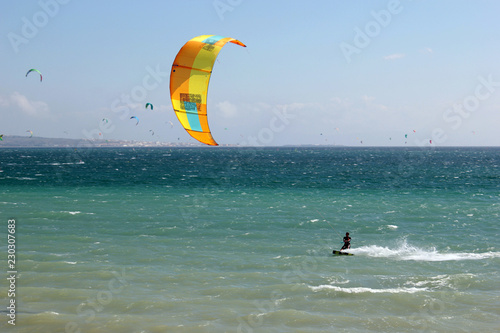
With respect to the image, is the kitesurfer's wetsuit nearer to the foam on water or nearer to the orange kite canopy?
the foam on water

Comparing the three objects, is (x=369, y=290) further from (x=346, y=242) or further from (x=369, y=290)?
(x=346, y=242)

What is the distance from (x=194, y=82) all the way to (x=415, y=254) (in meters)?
14.6

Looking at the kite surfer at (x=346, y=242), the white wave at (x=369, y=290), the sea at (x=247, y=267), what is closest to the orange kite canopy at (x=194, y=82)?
the sea at (x=247, y=267)

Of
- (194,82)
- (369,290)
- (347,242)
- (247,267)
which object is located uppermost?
(194,82)

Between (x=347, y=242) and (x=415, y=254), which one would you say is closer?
(x=347, y=242)

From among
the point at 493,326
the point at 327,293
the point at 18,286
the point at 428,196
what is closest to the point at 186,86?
the point at 327,293

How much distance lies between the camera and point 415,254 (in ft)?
72.2

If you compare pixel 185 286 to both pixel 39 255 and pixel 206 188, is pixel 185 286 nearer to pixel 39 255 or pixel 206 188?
pixel 39 255

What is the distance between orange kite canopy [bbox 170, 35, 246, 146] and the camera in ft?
47.5

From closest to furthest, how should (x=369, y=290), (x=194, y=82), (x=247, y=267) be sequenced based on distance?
(x=194, y=82) < (x=369, y=290) < (x=247, y=267)

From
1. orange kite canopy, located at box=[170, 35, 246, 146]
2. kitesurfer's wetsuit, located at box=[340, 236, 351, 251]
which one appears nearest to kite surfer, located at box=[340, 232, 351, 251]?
kitesurfer's wetsuit, located at box=[340, 236, 351, 251]

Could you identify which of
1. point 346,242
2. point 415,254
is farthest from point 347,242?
point 415,254

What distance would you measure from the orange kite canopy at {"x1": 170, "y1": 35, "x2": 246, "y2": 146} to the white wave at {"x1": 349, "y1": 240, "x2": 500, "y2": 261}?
11934 mm

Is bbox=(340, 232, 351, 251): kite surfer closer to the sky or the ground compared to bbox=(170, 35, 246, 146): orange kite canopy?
closer to the ground
